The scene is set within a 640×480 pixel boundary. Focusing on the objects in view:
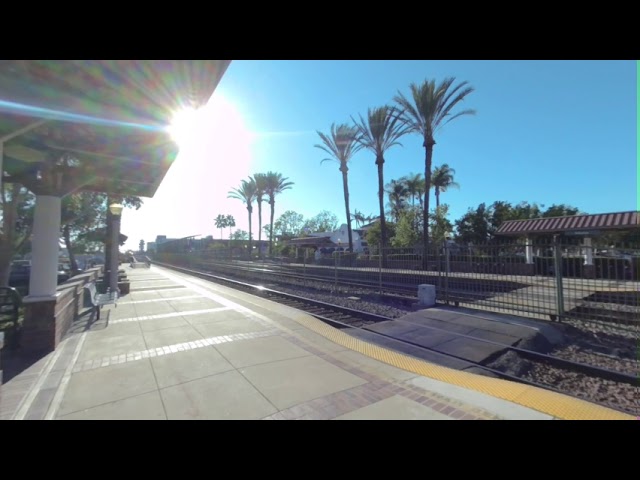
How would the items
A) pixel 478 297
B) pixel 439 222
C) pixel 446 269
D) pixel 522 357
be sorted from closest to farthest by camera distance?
pixel 522 357, pixel 478 297, pixel 446 269, pixel 439 222

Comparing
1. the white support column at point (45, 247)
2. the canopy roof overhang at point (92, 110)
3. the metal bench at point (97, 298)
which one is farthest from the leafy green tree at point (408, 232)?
the white support column at point (45, 247)

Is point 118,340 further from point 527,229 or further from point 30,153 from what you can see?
point 527,229

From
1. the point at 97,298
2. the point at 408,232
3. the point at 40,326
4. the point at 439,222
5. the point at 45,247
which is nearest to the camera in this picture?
the point at 40,326

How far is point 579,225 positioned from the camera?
18.0 meters

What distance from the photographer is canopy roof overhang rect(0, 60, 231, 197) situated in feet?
11.5

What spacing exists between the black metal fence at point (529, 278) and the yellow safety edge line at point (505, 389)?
13.5 feet

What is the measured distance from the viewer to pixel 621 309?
20.8 feet

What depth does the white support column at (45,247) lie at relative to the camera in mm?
5375

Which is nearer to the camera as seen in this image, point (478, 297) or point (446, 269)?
point (478, 297)

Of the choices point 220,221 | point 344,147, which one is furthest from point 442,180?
point 220,221

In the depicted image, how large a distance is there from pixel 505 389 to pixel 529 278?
4.98 meters

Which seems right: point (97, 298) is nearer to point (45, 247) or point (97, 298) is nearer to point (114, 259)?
point (45, 247)

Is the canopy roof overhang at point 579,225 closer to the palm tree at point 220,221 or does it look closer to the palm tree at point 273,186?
the palm tree at point 273,186

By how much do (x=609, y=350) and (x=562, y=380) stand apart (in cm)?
212
